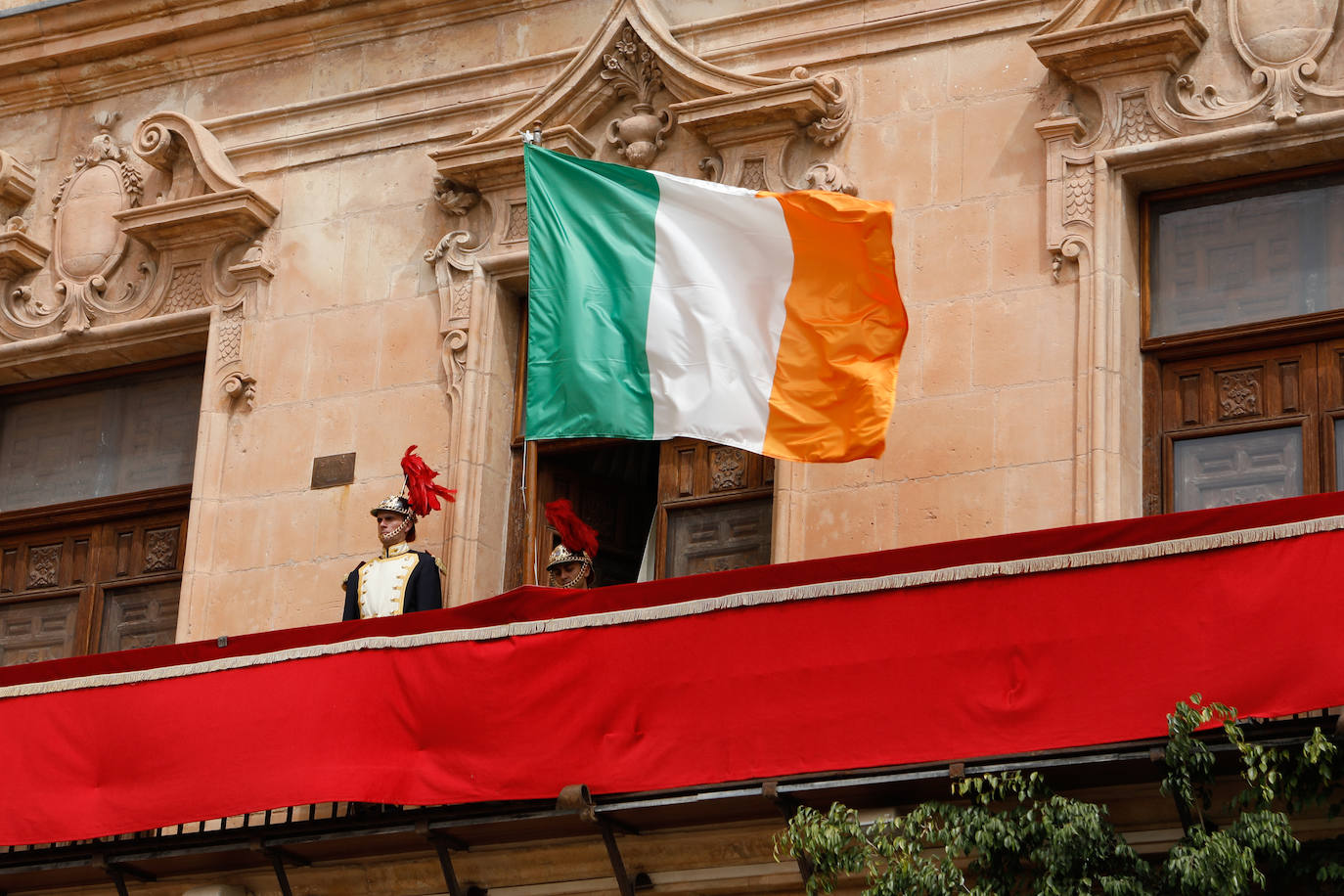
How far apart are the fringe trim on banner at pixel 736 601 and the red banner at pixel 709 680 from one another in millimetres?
→ 12

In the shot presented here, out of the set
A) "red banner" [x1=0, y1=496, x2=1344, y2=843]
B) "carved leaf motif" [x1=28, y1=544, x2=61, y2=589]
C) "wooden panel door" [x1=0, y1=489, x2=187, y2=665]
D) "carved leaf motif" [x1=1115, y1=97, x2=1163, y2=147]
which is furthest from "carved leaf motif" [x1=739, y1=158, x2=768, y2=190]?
"carved leaf motif" [x1=28, y1=544, x2=61, y2=589]

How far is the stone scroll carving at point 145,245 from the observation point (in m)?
16.2

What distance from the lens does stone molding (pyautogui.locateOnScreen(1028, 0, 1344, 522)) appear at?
44.0ft

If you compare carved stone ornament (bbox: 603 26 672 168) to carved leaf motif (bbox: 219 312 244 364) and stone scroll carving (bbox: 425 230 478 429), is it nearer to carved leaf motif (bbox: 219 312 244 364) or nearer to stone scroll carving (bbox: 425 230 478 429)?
stone scroll carving (bbox: 425 230 478 429)

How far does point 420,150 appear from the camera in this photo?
16.0m

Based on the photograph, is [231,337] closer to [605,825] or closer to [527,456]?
[527,456]

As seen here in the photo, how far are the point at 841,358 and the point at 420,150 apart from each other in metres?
4.13

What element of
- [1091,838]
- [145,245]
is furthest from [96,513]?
[1091,838]

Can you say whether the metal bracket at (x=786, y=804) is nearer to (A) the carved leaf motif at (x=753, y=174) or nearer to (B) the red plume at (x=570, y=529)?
(B) the red plume at (x=570, y=529)

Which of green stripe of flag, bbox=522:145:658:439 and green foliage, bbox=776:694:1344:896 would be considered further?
green stripe of flag, bbox=522:145:658:439

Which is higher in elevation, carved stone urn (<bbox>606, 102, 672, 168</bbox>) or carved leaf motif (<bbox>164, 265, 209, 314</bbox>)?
carved stone urn (<bbox>606, 102, 672, 168</bbox>)

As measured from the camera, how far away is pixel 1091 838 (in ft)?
34.7

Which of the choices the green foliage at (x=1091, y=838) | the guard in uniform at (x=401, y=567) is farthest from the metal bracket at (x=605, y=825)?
the guard in uniform at (x=401, y=567)

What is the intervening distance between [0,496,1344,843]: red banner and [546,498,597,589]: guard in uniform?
174cm
